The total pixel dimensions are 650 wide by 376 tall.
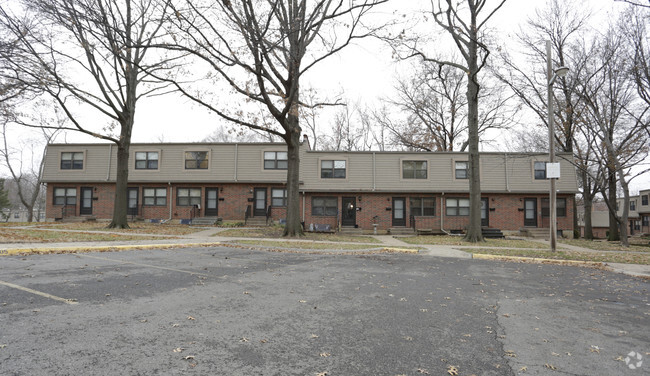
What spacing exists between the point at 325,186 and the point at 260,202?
4.90 m

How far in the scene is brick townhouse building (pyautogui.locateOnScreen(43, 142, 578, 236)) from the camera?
81.4 ft

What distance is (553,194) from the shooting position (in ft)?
44.1

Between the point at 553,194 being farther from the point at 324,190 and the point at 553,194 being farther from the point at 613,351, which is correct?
the point at 324,190

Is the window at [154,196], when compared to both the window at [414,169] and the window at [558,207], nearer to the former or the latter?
the window at [414,169]

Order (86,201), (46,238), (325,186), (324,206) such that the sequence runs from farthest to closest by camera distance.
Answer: (86,201)
(324,206)
(325,186)
(46,238)

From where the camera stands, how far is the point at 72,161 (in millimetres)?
27125

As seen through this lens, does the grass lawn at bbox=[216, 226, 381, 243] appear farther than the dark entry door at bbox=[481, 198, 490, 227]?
No

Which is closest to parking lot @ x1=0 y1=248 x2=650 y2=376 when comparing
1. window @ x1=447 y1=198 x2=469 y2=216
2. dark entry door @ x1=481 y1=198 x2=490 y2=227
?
window @ x1=447 y1=198 x2=469 y2=216

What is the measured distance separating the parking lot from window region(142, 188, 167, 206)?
1876 cm

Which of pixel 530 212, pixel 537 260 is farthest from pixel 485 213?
pixel 537 260

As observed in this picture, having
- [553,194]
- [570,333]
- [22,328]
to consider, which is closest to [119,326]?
[22,328]

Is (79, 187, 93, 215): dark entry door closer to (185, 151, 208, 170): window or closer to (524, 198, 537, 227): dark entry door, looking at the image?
(185, 151, 208, 170): window

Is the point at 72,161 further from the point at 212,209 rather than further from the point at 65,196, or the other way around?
the point at 212,209

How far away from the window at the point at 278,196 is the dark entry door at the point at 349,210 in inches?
167
